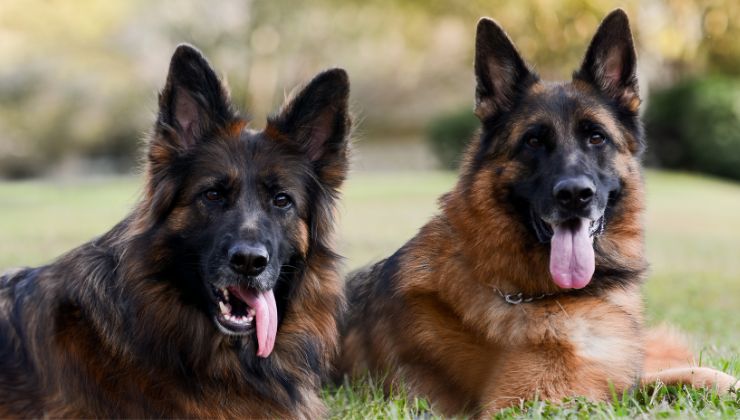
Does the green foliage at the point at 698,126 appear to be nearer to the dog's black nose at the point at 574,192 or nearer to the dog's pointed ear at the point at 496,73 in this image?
the dog's pointed ear at the point at 496,73

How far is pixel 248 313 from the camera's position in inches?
175

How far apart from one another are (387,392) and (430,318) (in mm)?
535

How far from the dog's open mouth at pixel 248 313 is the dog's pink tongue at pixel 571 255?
164cm

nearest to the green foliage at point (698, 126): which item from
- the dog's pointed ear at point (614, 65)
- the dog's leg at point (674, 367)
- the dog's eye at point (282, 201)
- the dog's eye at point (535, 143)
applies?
the dog's leg at point (674, 367)

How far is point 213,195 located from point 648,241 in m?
14.2

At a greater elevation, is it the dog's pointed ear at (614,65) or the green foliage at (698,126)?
the dog's pointed ear at (614,65)

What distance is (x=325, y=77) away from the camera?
15.3ft

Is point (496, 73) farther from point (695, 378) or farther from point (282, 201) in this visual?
point (695, 378)

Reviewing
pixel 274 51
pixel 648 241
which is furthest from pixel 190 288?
pixel 274 51

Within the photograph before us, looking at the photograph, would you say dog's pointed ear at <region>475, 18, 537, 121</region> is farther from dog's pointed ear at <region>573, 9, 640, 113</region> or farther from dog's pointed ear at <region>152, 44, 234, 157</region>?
dog's pointed ear at <region>152, 44, 234, 157</region>

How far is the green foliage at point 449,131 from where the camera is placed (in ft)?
110

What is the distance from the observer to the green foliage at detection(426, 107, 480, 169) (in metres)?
33.6

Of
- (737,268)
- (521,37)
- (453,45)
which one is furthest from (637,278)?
(453,45)

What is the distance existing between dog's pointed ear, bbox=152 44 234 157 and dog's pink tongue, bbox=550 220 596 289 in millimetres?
1969
